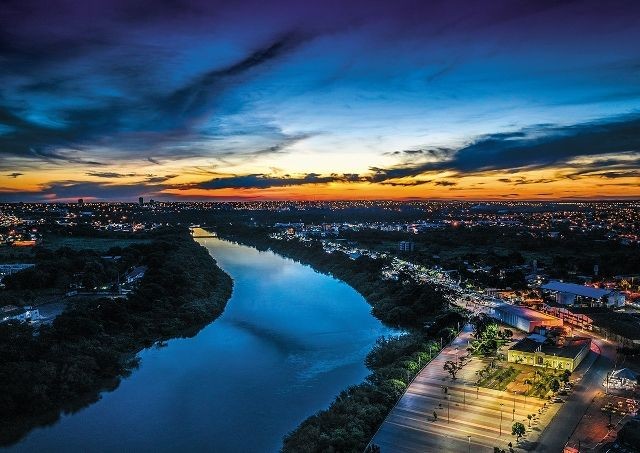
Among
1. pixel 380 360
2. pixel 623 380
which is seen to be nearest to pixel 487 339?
pixel 380 360

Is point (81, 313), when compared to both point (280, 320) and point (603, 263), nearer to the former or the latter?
point (280, 320)

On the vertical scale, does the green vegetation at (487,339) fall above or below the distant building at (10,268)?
below

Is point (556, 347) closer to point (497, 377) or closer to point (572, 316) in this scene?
point (497, 377)

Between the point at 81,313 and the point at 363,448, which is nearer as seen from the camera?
the point at 363,448

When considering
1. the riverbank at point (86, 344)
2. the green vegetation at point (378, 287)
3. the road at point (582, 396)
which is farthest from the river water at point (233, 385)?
the road at point (582, 396)

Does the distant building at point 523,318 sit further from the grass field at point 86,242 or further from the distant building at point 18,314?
the grass field at point 86,242

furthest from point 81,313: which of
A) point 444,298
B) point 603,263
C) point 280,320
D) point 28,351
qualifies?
point 603,263
